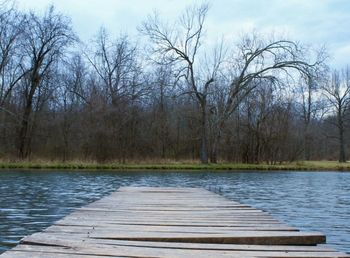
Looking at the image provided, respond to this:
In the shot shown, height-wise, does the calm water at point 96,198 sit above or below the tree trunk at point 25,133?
below

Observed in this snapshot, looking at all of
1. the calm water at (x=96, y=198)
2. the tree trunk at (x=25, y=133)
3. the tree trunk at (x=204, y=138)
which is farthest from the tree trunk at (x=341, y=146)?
the calm water at (x=96, y=198)

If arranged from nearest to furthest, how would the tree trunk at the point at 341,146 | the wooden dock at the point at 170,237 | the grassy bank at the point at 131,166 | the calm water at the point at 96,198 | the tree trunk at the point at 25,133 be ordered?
the wooden dock at the point at 170,237 < the calm water at the point at 96,198 < the grassy bank at the point at 131,166 < the tree trunk at the point at 25,133 < the tree trunk at the point at 341,146

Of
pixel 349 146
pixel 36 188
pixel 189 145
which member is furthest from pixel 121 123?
pixel 349 146

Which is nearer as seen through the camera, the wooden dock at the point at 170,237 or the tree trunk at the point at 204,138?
the wooden dock at the point at 170,237

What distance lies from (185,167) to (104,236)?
95.5ft

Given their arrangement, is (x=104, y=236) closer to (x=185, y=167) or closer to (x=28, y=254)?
(x=28, y=254)

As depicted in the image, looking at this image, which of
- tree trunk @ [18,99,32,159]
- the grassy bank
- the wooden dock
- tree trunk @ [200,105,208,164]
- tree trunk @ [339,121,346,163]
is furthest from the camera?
tree trunk @ [339,121,346,163]

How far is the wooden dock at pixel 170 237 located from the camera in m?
4.03

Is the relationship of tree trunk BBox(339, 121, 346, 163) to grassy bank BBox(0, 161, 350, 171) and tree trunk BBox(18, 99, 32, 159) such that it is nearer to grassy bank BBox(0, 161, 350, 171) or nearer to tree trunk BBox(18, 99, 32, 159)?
grassy bank BBox(0, 161, 350, 171)

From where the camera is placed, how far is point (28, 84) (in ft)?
130

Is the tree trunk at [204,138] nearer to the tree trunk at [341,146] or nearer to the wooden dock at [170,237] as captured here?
the tree trunk at [341,146]

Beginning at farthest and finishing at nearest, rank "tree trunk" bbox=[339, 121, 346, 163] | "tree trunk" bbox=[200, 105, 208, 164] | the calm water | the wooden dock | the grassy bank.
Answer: "tree trunk" bbox=[339, 121, 346, 163], "tree trunk" bbox=[200, 105, 208, 164], the grassy bank, the calm water, the wooden dock

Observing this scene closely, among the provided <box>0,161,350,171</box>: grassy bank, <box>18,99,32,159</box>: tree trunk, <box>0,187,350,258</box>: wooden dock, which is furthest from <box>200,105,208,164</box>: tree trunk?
<box>0,187,350,258</box>: wooden dock

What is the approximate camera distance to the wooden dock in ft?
13.2
